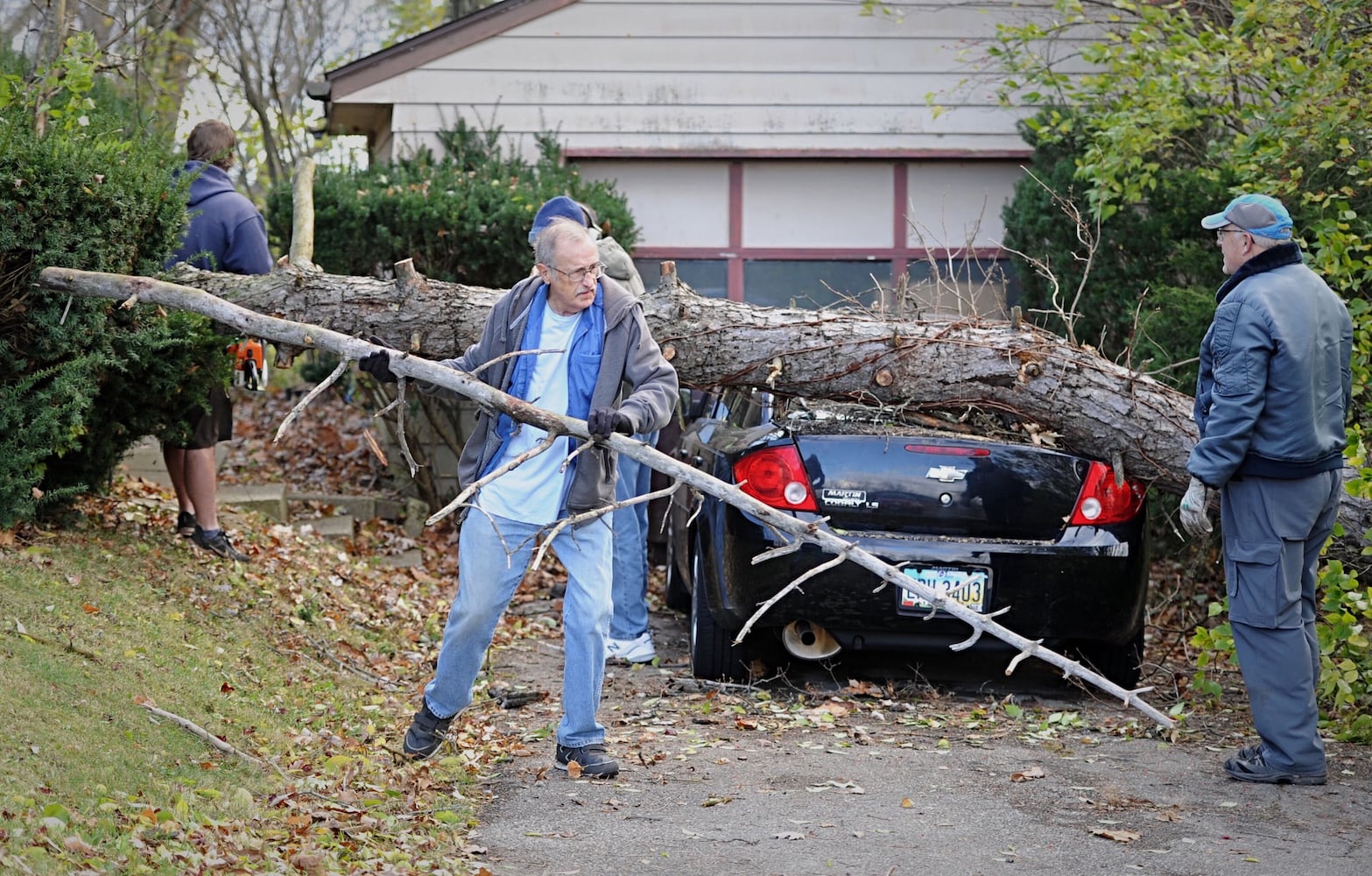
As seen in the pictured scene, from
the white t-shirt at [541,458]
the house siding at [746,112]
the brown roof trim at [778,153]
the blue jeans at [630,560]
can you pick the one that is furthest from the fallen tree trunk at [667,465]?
the brown roof trim at [778,153]

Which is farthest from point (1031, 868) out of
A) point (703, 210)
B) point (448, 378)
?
point (703, 210)

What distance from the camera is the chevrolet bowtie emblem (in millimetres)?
6344

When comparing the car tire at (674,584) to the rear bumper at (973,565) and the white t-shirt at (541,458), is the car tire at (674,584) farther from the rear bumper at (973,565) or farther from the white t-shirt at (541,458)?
the white t-shirt at (541,458)

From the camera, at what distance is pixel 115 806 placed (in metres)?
4.09

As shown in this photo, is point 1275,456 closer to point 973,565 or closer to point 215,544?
point 973,565

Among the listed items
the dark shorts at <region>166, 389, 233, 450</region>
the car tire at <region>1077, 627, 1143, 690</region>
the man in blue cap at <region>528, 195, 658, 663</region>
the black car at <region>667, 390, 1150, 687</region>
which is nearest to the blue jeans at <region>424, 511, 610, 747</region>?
the black car at <region>667, 390, 1150, 687</region>

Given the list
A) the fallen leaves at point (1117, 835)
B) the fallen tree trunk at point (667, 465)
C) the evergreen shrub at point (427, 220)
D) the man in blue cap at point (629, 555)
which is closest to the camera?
the fallen leaves at point (1117, 835)

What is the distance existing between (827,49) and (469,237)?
3790 mm

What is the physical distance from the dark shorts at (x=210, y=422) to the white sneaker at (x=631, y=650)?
2.36 meters

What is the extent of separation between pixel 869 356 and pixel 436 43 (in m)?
6.81

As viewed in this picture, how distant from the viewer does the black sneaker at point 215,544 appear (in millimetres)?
7703

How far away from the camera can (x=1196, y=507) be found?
555cm

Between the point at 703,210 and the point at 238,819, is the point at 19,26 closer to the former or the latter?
the point at 703,210

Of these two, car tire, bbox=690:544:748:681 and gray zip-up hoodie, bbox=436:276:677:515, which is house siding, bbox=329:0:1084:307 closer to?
car tire, bbox=690:544:748:681
